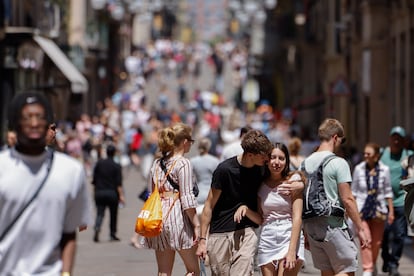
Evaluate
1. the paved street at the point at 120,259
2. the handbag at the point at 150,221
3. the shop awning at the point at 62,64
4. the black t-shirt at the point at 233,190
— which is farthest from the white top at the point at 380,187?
the shop awning at the point at 62,64

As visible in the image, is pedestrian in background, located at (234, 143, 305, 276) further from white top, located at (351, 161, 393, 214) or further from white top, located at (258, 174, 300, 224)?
white top, located at (351, 161, 393, 214)

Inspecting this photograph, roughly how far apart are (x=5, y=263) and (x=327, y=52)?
4357 centimetres

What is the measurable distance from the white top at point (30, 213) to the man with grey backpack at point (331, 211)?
4156mm

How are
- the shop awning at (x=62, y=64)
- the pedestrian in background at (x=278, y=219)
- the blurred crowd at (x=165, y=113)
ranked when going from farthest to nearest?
the shop awning at (x=62, y=64) → the blurred crowd at (x=165, y=113) → the pedestrian in background at (x=278, y=219)

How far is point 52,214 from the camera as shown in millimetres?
6750

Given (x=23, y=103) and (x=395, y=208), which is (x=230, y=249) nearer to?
(x=23, y=103)

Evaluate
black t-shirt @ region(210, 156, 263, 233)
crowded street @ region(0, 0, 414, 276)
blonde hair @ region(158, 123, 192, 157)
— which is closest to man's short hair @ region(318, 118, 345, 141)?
crowded street @ region(0, 0, 414, 276)

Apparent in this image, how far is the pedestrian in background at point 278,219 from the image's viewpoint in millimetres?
10305

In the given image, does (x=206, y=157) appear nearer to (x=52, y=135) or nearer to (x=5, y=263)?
(x=52, y=135)

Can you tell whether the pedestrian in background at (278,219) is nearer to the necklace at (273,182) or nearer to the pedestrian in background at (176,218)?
the necklace at (273,182)

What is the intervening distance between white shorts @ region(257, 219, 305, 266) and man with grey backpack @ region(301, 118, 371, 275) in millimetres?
234

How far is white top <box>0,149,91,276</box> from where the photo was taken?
6.70 metres

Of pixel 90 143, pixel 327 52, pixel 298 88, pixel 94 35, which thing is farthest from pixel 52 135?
pixel 298 88

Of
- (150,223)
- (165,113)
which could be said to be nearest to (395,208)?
(150,223)
